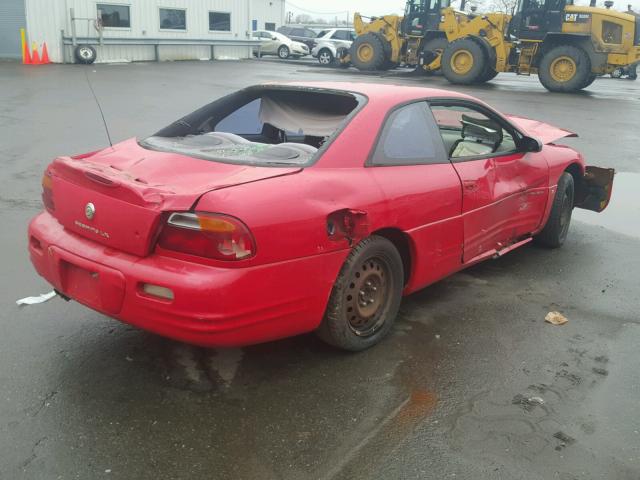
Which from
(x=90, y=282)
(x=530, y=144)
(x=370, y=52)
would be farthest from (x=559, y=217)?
(x=370, y=52)

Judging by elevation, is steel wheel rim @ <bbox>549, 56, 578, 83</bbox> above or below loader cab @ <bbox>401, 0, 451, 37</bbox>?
below

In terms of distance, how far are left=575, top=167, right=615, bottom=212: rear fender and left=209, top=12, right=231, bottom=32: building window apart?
25.5 m

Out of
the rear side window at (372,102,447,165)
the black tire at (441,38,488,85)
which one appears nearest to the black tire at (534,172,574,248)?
the rear side window at (372,102,447,165)

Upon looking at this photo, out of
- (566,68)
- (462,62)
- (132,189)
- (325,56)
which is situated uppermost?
(325,56)

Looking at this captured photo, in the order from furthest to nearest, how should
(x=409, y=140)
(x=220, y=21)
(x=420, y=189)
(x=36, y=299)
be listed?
1. (x=220, y=21)
2. (x=36, y=299)
3. (x=409, y=140)
4. (x=420, y=189)

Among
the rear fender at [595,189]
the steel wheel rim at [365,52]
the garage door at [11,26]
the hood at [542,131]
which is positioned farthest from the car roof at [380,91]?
the garage door at [11,26]

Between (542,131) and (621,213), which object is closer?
(542,131)

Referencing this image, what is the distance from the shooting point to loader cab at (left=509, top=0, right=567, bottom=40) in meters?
18.6

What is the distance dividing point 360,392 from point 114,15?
24412 mm

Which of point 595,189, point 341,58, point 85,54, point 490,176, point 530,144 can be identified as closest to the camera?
point 490,176

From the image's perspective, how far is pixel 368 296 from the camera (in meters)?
3.50

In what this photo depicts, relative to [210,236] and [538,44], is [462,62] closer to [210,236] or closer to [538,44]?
[538,44]

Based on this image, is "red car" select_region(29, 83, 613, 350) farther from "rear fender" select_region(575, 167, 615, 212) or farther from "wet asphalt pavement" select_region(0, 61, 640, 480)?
"rear fender" select_region(575, 167, 615, 212)

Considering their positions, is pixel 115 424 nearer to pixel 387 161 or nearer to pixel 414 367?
pixel 414 367
